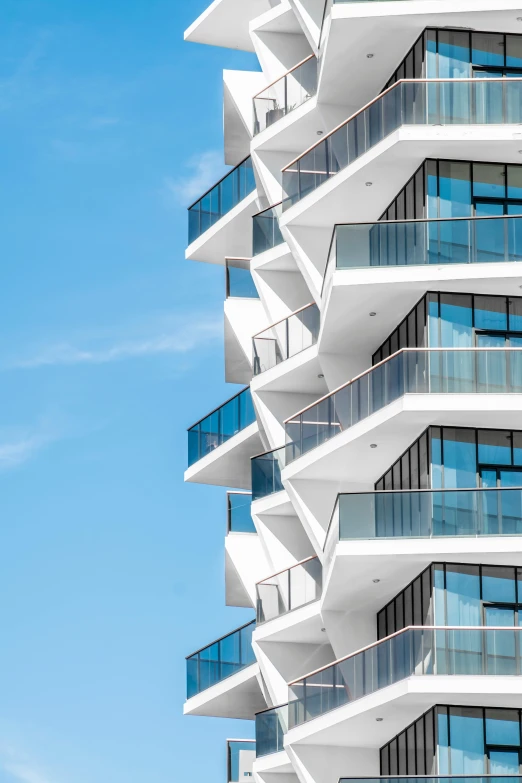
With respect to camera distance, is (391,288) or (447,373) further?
(391,288)

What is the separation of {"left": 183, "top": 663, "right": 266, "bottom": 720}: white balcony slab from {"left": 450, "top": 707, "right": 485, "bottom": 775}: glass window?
1437cm

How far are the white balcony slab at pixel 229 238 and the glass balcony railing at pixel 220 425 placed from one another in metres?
5.05

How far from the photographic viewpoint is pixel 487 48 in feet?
162

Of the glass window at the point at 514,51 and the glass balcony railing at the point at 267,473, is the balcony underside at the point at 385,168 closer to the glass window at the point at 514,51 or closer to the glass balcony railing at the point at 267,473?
the glass window at the point at 514,51

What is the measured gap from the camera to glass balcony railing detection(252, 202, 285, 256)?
188ft

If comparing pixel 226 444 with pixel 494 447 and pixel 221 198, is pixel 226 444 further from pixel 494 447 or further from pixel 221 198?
pixel 494 447

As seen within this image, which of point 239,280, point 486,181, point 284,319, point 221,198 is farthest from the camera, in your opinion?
point 221,198

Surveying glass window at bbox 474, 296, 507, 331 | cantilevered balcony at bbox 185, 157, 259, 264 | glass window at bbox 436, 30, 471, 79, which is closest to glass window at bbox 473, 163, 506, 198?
glass window at bbox 436, 30, 471, 79

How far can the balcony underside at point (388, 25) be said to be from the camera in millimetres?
48594

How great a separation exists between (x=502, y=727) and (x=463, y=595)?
2.96m

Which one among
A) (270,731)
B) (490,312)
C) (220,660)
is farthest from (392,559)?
(220,660)

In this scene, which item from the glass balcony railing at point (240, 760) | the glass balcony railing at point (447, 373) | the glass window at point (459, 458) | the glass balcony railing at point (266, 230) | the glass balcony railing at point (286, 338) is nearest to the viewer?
the glass window at point (459, 458)

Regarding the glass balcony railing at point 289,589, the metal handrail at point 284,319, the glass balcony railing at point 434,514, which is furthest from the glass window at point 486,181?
the glass balcony railing at point 289,589

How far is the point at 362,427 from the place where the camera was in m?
47.7
